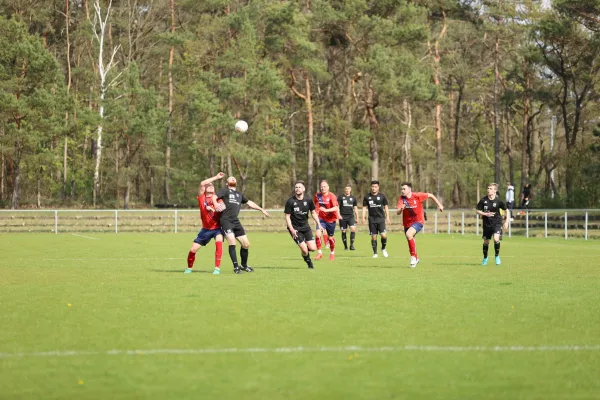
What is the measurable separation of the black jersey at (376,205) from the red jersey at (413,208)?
5.38 m

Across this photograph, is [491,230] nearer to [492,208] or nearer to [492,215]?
[492,215]

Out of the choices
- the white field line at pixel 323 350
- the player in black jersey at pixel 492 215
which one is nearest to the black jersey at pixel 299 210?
the player in black jersey at pixel 492 215

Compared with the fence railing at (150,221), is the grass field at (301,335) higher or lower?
lower

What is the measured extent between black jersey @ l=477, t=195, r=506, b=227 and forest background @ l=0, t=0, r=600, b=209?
31374 mm

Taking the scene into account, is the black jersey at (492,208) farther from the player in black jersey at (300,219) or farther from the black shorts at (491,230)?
the player in black jersey at (300,219)

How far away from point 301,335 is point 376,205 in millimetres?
16719

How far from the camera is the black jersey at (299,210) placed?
20.7 meters

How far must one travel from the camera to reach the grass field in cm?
766

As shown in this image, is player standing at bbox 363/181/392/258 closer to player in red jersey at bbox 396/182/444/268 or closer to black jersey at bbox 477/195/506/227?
black jersey at bbox 477/195/506/227

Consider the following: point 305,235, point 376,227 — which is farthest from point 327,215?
point 305,235

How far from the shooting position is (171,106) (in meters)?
70.1

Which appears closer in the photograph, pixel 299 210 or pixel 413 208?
pixel 299 210

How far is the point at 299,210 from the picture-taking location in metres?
20.8

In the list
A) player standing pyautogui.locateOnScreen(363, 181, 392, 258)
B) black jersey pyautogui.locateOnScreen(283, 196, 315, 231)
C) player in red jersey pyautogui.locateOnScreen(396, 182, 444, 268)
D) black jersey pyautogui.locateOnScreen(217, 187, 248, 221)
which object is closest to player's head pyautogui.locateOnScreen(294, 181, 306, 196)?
black jersey pyautogui.locateOnScreen(283, 196, 315, 231)
